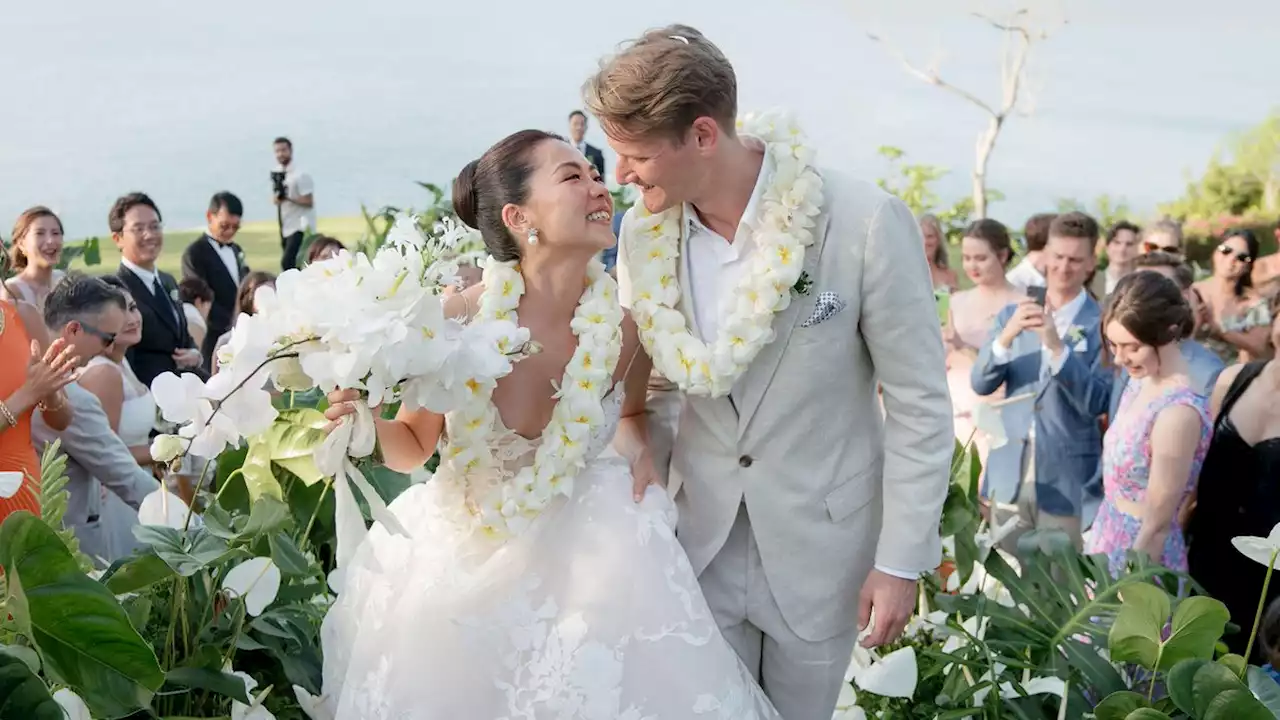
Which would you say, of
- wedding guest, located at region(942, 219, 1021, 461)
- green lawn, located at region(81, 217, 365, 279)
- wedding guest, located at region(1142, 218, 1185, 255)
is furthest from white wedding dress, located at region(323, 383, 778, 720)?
green lawn, located at region(81, 217, 365, 279)

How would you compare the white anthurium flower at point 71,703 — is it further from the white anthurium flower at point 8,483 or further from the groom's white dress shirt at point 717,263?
the groom's white dress shirt at point 717,263

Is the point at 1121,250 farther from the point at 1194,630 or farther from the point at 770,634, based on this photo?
the point at 770,634

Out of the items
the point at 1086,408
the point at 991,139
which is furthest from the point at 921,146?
the point at 1086,408

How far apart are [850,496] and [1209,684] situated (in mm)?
691

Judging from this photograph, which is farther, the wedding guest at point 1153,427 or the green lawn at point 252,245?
the green lawn at point 252,245

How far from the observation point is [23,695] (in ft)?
5.78

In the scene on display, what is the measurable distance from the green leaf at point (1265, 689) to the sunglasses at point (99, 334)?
10.7 feet

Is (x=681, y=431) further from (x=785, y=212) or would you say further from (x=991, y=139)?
(x=991, y=139)

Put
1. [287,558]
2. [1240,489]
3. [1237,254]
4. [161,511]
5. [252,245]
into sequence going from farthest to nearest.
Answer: [252,245] → [1237,254] → [1240,489] → [161,511] → [287,558]

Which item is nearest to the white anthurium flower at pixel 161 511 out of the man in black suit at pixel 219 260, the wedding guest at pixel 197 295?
the wedding guest at pixel 197 295

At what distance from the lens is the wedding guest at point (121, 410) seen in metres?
3.67

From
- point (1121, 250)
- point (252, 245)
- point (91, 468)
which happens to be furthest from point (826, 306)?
point (252, 245)

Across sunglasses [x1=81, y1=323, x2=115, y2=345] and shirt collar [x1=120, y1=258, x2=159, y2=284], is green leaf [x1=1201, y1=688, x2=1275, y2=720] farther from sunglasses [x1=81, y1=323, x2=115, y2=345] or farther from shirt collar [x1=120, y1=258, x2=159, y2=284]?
shirt collar [x1=120, y1=258, x2=159, y2=284]

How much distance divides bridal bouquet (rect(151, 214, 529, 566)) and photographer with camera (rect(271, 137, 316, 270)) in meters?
8.04
